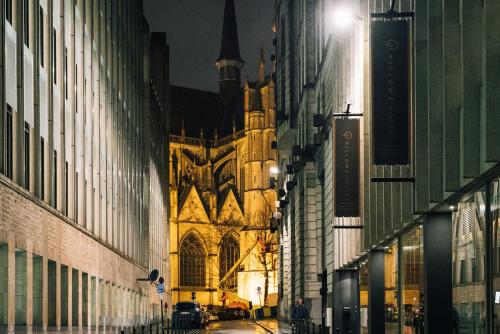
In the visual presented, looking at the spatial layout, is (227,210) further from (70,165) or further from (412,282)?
(412,282)

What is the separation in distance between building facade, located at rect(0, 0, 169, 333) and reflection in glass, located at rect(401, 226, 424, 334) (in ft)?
26.4

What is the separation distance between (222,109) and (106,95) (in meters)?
144

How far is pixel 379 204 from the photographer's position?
2556cm

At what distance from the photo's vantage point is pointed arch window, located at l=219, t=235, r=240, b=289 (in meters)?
141

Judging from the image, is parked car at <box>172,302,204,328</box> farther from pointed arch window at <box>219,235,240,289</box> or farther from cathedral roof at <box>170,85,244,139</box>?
cathedral roof at <box>170,85,244,139</box>

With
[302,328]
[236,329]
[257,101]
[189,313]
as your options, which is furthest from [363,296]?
[257,101]

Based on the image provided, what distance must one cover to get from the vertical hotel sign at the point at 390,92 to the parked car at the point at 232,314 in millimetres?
86570

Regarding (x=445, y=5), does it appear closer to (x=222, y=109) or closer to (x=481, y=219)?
(x=481, y=219)

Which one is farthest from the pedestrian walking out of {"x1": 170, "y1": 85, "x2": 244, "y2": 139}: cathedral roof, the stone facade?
{"x1": 170, "y1": 85, "x2": 244, "y2": 139}: cathedral roof

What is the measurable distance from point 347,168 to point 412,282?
Answer: 8.65 metres

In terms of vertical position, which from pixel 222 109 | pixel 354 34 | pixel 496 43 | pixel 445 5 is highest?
pixel 222 109

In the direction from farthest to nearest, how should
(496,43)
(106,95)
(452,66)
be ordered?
(106,95)
(452,66)
(496,43)

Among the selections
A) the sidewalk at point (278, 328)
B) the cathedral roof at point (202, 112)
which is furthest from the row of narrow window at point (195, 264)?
the sidewalk at point (278, 328)

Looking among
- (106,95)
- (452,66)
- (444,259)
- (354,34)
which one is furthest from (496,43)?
(106,95)
